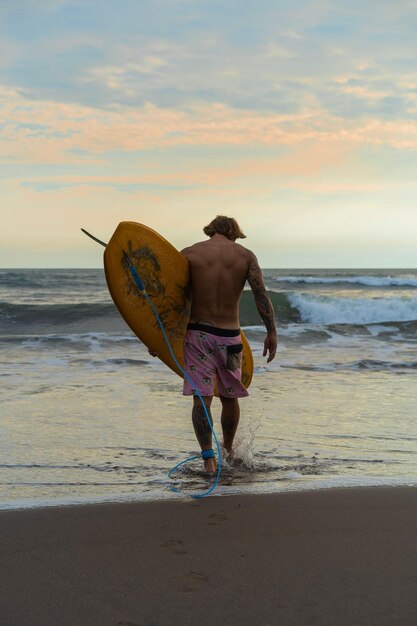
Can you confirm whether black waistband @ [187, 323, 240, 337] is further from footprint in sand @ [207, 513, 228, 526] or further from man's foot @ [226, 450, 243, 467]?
footprint in sand @ [207, 513, 228, 526]

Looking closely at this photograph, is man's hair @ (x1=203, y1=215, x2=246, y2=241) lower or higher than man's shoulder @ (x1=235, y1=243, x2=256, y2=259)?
higher

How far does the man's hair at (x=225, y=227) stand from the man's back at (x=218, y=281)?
0.34ft

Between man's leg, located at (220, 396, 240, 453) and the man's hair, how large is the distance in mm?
1042

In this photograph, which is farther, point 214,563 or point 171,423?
point 171,423

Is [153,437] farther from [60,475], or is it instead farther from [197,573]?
[197,573]

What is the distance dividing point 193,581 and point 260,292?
2.30 meters

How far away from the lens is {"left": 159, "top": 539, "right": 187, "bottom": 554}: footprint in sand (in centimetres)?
286

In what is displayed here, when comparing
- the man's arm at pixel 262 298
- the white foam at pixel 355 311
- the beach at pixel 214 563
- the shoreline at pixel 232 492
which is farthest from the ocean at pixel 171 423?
the white foam at pixel 355 311

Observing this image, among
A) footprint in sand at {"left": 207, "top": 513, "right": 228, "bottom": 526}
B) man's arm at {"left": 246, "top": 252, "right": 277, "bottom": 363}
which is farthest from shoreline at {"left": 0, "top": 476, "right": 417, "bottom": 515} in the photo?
man's arm at {"left": 246, "top": 252, "right": 277, "bottom": 363}

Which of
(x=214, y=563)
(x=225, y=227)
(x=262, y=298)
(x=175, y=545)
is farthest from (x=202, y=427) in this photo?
(x=214, y=563)

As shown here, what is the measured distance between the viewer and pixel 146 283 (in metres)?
4.82

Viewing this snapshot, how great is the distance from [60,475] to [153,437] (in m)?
1.19

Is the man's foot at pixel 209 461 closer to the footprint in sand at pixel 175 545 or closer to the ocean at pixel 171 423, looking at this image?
the ocean at pixel 171 423

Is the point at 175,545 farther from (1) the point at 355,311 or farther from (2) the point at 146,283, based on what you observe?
(1) the point at 355,311
